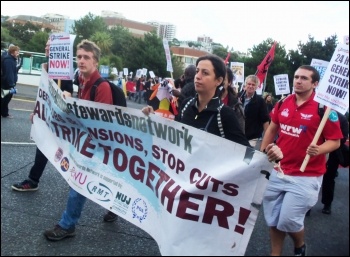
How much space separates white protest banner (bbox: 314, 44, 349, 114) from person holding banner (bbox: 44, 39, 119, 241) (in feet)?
5.41

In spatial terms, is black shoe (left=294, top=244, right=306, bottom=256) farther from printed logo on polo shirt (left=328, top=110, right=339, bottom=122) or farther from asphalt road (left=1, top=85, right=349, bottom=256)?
printed logo on polo shirt (left=328, top=110, right=339, bottom=122)

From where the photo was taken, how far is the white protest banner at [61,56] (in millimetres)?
3857

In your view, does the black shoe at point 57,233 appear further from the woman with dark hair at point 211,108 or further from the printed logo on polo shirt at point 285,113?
the printed logo on polo shirt at point 285,113

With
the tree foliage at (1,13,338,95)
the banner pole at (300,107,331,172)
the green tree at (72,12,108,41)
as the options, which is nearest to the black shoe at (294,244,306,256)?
the banner pole at (300,107,331,172)

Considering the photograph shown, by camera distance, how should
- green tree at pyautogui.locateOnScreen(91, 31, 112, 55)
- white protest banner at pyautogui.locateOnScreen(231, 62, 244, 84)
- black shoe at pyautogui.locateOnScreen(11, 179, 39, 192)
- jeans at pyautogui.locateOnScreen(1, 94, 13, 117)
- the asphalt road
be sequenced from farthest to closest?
green tree at pyautogui.locateOnScreen(91, 31, 112, 55) < white protest banner at pyautogui.locateOnScreen(231, 62, 244, 84) < jeans at pyautogui.locateOnScreen(1, 94, 13, 117) < black shoe at pyautogui.locateOnScreen(11, 179, 39, 192) < the asphalt road

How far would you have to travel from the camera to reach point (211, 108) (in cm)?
257

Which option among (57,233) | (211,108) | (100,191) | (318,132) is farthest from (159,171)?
(318,132)

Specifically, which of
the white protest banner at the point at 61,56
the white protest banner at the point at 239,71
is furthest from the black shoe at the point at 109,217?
the white protest banner at the point at 239,71

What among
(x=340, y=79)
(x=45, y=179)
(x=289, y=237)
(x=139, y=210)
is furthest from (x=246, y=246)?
(x=45, y=179)

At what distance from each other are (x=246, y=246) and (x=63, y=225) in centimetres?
167

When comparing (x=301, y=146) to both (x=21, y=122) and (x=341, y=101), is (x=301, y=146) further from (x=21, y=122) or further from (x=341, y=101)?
(x=21, y=122)

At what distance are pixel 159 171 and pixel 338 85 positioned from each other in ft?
4.73

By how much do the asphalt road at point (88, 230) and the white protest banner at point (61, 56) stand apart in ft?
4.21

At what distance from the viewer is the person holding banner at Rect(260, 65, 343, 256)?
2951 mm
